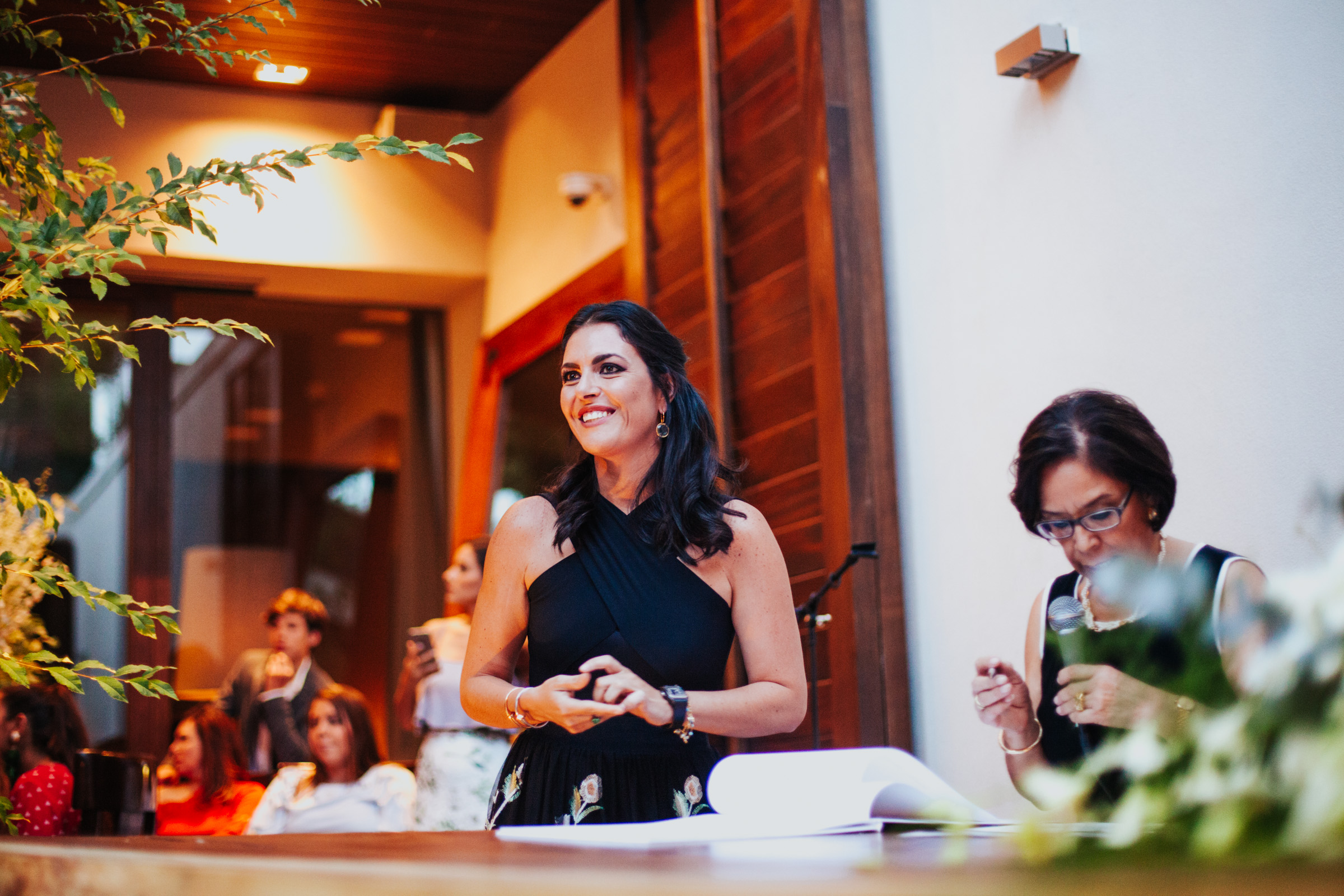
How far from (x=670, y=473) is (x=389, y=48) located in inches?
184

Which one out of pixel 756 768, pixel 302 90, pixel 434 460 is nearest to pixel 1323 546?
pixel 756 768

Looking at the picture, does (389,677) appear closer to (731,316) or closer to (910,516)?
(731,316)

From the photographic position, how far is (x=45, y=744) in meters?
4.33

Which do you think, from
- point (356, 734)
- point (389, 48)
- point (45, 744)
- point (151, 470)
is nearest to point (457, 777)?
point (356, 734)

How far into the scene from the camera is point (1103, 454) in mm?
2004

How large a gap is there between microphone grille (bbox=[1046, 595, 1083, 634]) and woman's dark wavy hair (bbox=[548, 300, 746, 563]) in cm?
54

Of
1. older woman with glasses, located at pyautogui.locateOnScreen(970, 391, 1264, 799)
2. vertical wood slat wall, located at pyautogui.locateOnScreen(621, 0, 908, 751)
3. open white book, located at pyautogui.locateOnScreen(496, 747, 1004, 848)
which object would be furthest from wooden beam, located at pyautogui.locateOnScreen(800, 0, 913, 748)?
open white book, located at pyautogui.locateOnScreen(496, 747, 1004, 848)

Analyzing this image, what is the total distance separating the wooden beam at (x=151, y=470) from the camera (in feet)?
21.4

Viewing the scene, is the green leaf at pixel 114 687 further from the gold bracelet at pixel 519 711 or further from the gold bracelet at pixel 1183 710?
the gold bracelet at pixel 1183 710

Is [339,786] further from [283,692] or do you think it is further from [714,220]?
[714,220]

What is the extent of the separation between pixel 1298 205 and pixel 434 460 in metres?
5.67

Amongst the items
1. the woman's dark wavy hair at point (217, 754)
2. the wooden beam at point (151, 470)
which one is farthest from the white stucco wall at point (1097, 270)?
the wooden beam at point (151, 470)

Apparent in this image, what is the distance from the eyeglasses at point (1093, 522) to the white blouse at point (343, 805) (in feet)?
10.1

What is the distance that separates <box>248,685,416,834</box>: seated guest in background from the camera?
455cm
